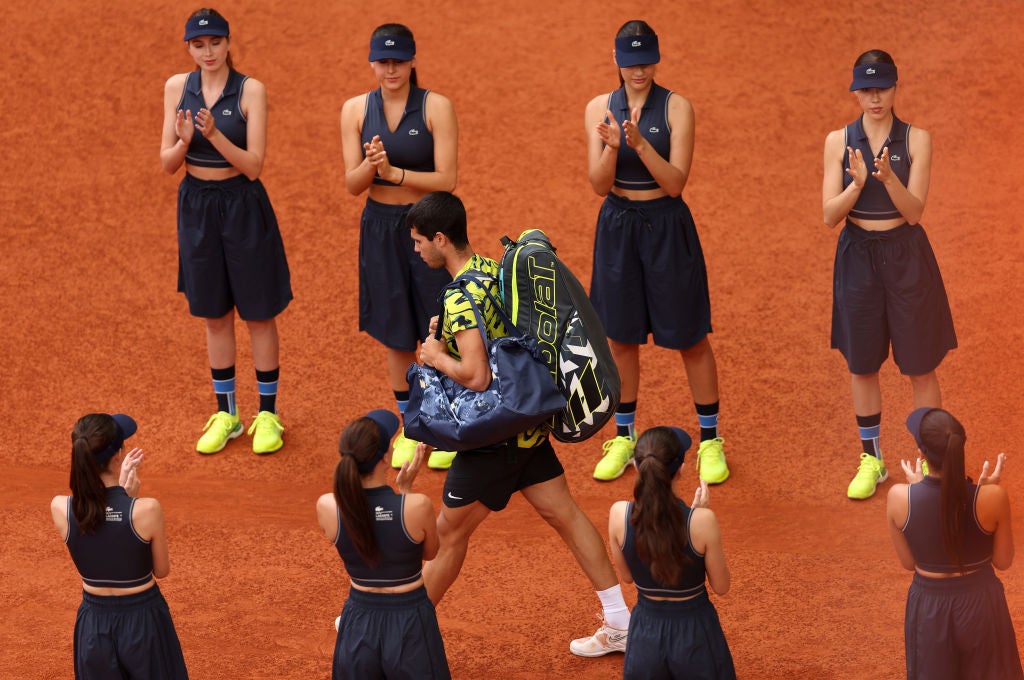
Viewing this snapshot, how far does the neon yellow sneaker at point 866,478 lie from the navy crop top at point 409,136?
287 cm

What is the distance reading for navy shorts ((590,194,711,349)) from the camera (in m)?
8.00

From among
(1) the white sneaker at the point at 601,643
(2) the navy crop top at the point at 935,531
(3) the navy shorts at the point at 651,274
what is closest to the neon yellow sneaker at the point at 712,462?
(3) the navy shorts at the point at 651,274

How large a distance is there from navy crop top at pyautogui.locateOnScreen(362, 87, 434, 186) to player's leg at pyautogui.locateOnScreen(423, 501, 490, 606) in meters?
2.48

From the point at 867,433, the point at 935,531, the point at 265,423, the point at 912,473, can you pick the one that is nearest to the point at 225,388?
the point at 265,423

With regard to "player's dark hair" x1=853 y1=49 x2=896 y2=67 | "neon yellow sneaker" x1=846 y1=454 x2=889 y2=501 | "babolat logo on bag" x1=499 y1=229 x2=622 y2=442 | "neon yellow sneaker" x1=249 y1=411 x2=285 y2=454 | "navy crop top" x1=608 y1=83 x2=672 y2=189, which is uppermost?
"player's dark hair" x1=853 y1=49 x2=896 y2=67

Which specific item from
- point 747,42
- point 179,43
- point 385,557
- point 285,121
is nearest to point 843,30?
point 747,42

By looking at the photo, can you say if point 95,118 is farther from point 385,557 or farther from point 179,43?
point 385,557

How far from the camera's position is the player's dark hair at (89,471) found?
5.33 metres

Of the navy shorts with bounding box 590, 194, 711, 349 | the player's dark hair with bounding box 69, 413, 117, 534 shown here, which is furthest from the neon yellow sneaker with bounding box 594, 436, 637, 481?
the player's dark hair with bounding box 69, 413, 117, 534

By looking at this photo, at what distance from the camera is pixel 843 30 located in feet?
40.3

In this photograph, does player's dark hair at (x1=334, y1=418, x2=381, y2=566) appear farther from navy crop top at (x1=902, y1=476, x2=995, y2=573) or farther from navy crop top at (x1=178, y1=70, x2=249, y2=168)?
navy crop top at (x1=178, y1=70, x2=249, y2=168)

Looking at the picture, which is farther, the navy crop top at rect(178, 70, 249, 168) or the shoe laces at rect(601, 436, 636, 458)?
the shoe laces at rect(601, 436, 636, 458)

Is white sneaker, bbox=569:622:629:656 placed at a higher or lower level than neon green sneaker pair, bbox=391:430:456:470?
lower

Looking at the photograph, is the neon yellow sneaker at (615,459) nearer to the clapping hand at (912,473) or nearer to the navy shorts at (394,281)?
the navy shorts at (394,281)
